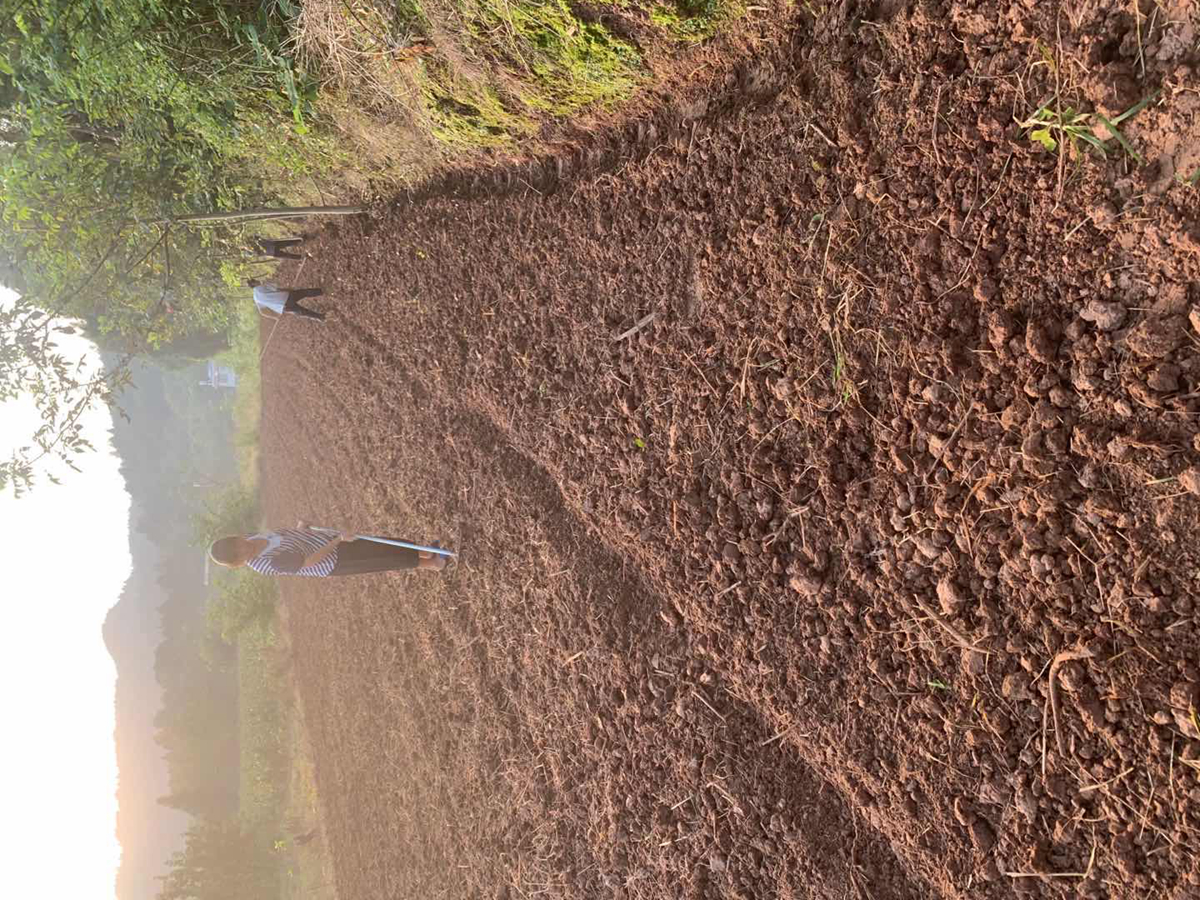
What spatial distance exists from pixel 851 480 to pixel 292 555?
9.70 ft

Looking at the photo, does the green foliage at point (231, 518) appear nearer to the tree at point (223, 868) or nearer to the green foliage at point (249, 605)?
the green foliage at point (249, 605)

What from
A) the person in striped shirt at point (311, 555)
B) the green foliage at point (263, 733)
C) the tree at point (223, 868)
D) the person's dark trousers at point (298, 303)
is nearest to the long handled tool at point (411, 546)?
the person in striped shirt at point (311, 555)

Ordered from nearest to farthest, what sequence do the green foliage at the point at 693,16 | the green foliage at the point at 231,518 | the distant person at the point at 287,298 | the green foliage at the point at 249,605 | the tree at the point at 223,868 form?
the green foliage at the point at 693,16 → the distant person at the point at 287,298 → the tree at the point at 223,868 → the green foliage at the point at 249,605 → the green foliage at the point at 231,518

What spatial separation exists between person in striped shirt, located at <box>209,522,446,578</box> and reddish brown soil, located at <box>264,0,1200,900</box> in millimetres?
719

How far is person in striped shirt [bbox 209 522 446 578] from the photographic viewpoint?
376 cm

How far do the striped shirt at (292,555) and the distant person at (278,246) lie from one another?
10.3 feet

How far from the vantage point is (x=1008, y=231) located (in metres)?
1.80

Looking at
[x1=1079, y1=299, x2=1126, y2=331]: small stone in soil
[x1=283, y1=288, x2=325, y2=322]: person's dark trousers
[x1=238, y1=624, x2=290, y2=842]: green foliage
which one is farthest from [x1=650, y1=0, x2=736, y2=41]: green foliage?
[x1=238, y1=624, x2=290, y2=842]: green foliage

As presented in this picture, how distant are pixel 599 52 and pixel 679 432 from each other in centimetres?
137

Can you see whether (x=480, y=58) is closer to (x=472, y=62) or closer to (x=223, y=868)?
(x=472, y=62)

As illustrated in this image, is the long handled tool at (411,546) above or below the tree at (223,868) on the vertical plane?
above

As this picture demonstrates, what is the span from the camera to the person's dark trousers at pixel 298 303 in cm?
579

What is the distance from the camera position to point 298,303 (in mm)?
6074

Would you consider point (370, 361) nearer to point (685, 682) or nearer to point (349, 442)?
point (349, 442)
